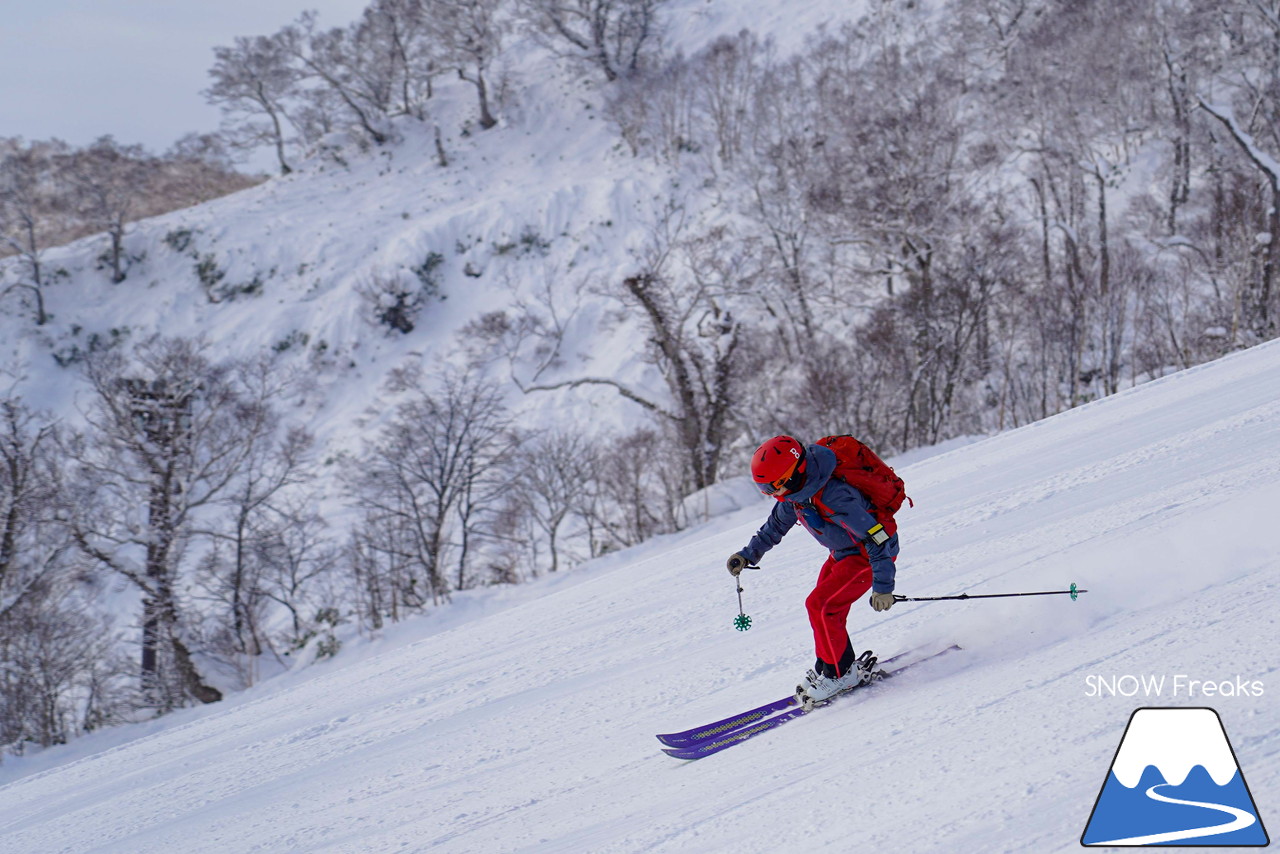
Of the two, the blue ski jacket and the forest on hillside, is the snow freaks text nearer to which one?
the blue ski jacket

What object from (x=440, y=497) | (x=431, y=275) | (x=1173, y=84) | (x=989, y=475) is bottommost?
(x=989, y=475)

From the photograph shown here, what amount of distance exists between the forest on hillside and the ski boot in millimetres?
9342

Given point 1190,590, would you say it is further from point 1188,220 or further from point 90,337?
point 90,337

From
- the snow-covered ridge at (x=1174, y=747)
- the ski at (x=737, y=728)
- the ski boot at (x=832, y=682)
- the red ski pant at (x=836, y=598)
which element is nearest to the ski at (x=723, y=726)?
the ski at (x=737, y=728)

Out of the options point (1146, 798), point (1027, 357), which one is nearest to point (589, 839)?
point (1146, 798)

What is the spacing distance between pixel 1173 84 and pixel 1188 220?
619 cm

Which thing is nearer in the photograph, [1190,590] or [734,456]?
[1190,590]

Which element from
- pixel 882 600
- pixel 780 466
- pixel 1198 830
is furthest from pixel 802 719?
pixel 1198 830

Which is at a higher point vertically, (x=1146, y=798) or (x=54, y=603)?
(x=54, y=603)

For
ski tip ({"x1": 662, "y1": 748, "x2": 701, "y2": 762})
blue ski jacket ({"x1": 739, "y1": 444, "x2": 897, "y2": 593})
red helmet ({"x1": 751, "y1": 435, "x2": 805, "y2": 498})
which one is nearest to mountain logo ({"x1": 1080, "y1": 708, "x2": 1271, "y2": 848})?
blue ski jacket ({"x1": 739, "y1": 444, "x2": 897, "y2": 593})

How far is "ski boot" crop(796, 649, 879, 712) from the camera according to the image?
444cm

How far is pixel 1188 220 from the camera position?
2689cm

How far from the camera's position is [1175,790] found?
295 cm

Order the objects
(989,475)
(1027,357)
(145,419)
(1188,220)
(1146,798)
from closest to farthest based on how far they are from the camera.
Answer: (1146,798), (989,475), (145,419), (1027,357), (1188,220)
